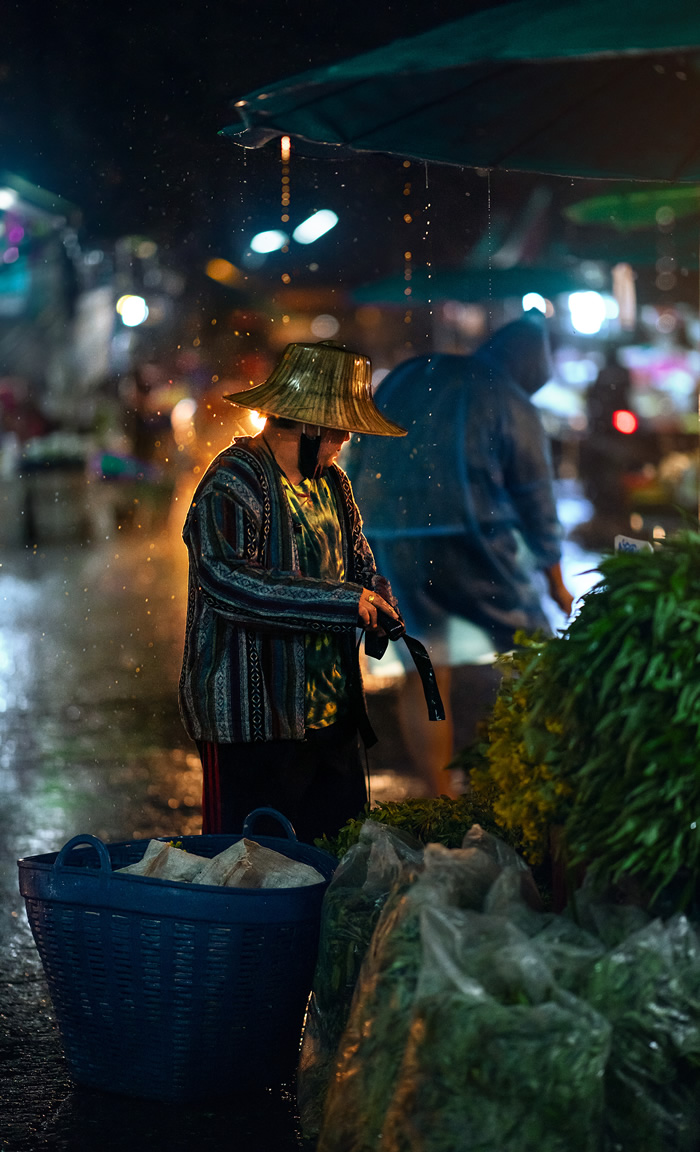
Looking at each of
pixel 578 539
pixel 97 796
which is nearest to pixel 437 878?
pixel 97 796

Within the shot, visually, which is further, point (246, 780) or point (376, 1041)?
point (246, 780)

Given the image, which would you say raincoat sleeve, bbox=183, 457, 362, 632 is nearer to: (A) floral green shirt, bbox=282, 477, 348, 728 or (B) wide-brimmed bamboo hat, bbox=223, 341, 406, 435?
(A) floral green shirt, bbox=282, 477, 348, 728

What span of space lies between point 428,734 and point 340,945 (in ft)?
8.58

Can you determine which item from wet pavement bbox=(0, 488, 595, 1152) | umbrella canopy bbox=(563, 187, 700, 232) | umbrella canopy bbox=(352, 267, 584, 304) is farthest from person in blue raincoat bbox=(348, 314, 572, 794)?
umbrella canopy bbox=(563, 187, 700, 232)

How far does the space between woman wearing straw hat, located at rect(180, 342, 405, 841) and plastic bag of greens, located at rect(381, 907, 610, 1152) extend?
1.21 metres

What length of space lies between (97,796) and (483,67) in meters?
3.68

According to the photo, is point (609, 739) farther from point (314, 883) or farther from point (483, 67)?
point (483, 67)

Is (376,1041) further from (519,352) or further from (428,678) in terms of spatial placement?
(519,352)

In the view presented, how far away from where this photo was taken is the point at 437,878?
255cm

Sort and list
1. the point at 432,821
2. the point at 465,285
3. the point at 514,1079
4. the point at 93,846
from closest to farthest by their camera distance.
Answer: the point at 514,1079 < the point at 93,846 < the point at 432,821 < the point at 465,285

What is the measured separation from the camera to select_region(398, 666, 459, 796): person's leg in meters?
5.37

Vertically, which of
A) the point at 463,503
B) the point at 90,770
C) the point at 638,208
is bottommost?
the point at 90,770

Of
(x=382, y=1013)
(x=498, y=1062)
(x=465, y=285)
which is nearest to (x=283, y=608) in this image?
(x=382, y=1013)

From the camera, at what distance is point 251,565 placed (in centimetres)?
334
